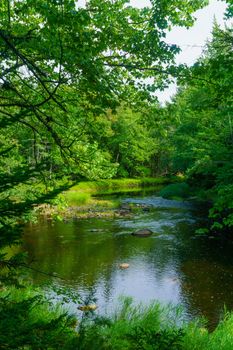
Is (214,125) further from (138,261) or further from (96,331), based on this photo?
(96,331)

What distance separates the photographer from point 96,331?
4.48 meters

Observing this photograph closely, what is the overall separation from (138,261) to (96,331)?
1313 centimetres

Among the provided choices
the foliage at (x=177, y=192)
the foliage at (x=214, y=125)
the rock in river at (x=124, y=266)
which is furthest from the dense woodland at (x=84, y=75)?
the foliage at (x=177, y=192)

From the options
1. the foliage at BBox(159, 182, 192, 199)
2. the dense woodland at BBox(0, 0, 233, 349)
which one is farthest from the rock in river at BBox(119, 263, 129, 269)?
the foliage at BBox(159, 182, 192, 199)

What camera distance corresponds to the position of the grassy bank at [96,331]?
10.4 feet

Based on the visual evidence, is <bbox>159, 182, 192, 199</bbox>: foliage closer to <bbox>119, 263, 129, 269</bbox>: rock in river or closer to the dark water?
the dark water

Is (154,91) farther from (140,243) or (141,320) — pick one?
(140,243)

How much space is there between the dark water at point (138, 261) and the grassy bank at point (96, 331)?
2.80 meters

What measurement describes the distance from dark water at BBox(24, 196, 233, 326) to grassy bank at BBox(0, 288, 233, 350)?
2.80 metres

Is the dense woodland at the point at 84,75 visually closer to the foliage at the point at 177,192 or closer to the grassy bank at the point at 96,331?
the grassy bank at the point at 96,331

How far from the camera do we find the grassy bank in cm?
318

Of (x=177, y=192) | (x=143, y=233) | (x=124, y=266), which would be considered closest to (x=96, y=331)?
(x=124, y=266)

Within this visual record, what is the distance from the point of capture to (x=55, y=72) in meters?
7.59

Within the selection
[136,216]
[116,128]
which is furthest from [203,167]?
[116,128]
